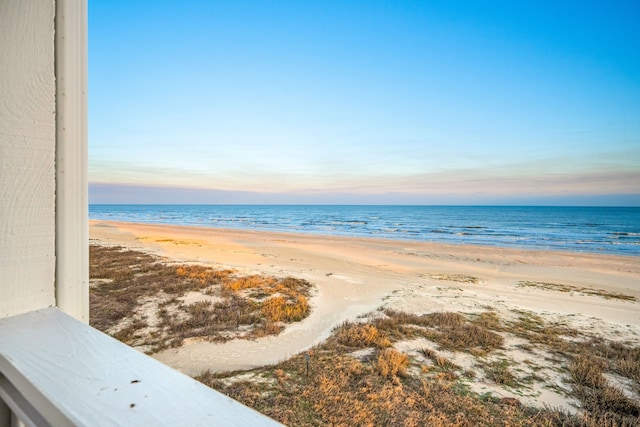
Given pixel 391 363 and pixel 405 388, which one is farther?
pixel 391 363

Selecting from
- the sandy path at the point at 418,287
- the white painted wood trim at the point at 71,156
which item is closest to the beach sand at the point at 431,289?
the sandy path at the point at 418,287

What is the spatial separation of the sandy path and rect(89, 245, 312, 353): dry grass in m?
0.46

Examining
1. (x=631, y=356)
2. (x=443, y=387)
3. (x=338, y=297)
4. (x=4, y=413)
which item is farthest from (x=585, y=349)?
(x=4, y=413)

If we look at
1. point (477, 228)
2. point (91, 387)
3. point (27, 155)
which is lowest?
point (477, 228)

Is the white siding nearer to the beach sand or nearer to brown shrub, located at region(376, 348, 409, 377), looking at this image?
the beach sand

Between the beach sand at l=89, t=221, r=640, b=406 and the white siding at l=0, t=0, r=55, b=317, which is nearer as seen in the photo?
the white siding at l=0, t=0, r=55, b=317

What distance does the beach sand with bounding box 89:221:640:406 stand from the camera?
5387 millimetres

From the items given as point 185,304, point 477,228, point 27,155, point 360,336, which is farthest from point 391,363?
point 477,228

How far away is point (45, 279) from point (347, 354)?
4751 mm

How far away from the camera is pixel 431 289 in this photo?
10.0 meters

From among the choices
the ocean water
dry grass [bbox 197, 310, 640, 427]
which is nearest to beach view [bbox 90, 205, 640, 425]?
dry grass [bbox 197, 310, 640, 427]

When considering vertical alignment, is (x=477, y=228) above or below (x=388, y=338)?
below

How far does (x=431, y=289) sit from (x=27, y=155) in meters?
10.3

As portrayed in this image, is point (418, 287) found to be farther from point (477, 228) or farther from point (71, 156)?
point (477, 228)
